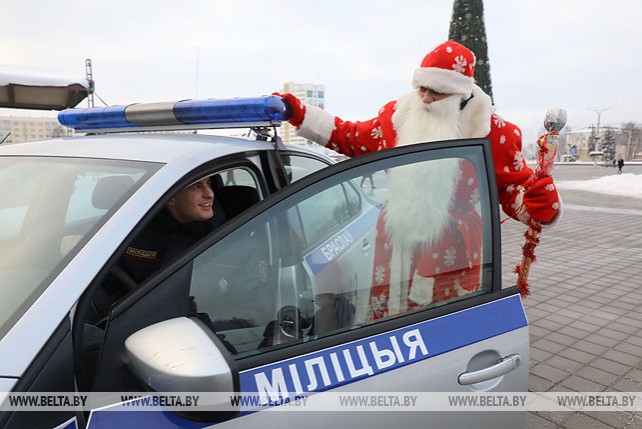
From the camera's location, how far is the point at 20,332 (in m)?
1.04

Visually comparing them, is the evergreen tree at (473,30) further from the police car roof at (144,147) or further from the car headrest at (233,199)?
the police car roof at (144,147)

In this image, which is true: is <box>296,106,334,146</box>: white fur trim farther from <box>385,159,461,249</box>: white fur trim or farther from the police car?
<box>385,159,461,249</box>: white fur trim

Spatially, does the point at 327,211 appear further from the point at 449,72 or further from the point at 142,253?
the point at 449,72

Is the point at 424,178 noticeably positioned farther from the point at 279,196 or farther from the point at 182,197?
the point at 182,197

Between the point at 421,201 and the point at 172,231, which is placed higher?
the point at 421,201

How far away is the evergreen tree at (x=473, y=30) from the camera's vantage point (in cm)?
620

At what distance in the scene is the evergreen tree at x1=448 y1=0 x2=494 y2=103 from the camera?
6203mm

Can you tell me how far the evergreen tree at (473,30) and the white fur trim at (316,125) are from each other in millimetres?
4579

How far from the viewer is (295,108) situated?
7.78 feet

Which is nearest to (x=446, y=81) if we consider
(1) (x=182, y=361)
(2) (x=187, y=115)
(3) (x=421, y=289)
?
(3) (x=421, y=289)

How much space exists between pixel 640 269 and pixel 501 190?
15.7 feet

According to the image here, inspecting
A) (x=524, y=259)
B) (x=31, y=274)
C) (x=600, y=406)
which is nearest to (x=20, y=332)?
(x=31, y=274)

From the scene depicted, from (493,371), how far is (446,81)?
1252mm

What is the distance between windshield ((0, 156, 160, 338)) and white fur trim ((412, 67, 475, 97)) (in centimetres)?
127
